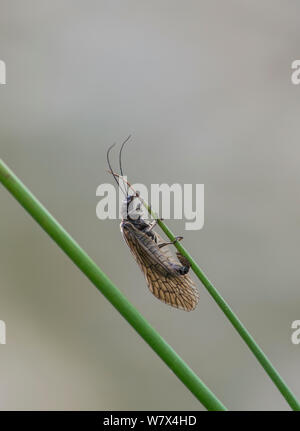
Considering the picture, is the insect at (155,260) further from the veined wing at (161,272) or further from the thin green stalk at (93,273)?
the thin green stalk at (93,273)

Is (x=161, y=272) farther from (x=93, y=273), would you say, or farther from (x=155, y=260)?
(x=93, y=273)

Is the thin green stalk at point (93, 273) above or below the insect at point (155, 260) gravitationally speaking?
below

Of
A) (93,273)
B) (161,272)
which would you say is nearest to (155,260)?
(161,272)

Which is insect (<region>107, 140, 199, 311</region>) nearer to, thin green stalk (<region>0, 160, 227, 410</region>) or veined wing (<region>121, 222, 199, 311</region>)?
veined wing (<region>121, 222, 199, 311</region>)

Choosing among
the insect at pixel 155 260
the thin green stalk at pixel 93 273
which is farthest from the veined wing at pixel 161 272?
the thin green stalk at pixel 93 273
